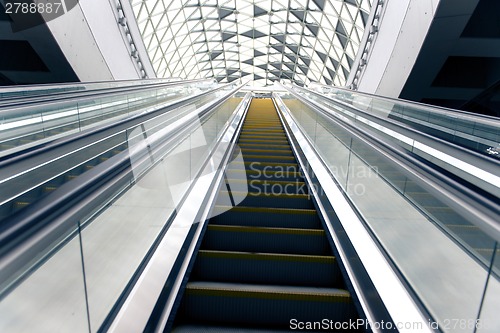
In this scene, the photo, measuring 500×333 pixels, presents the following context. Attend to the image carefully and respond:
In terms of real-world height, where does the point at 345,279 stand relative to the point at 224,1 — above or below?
below

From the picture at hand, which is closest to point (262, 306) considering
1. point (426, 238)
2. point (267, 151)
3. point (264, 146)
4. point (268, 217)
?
point (426, 238)

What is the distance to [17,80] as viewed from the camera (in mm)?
15547

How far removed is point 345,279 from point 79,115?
4826 millimetres

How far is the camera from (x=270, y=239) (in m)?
3.92

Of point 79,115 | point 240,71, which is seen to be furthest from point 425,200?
point 240,71

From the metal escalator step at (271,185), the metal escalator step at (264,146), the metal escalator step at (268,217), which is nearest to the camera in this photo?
the metal escalator step at (268,217)

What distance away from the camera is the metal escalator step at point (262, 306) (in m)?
2.91

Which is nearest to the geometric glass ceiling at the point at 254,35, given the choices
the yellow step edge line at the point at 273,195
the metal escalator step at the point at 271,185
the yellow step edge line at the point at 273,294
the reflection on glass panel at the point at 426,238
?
the metal escalator step at the point at 271,185

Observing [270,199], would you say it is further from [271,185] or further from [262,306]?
[262,306]

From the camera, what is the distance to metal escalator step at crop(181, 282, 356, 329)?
2912 mm

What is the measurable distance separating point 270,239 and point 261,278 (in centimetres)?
60

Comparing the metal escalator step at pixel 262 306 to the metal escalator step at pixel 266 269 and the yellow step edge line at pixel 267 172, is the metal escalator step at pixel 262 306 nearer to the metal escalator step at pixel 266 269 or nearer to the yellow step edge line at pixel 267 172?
the metal escalator step at pixel 266 269

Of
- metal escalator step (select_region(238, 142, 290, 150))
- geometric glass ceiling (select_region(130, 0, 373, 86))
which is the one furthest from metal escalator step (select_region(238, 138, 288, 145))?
geometric glass ceiling (select_region(130, 0, 373, 86))

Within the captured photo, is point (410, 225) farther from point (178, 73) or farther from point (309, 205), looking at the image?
point (178, 73)
